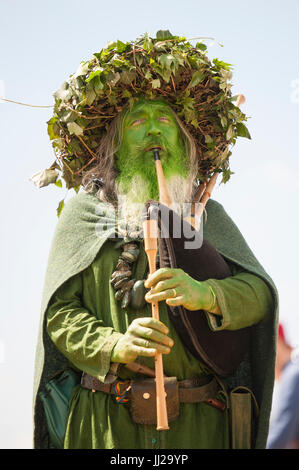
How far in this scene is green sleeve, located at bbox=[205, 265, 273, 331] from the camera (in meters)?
3.33

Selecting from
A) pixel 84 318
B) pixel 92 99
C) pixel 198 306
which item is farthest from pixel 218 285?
pixel 92 99

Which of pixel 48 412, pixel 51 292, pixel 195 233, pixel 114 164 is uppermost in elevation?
pixel 114 164

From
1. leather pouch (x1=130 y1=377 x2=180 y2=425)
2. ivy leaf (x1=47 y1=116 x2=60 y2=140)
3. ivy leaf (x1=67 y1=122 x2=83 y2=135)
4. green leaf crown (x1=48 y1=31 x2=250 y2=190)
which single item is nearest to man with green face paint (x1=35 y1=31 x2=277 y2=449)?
leather pouch (x1=130 y1=377 x2=180 y2=425)

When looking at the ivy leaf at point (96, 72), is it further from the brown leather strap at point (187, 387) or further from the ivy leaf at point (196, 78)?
the brown leather strap at point (187, 387)

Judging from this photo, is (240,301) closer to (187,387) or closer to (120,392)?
(187,387)

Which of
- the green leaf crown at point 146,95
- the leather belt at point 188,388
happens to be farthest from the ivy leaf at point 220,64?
the leather belt at point 188,388

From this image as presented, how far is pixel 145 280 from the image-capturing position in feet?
11.3

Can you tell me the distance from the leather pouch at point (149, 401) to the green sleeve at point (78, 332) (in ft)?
0.68

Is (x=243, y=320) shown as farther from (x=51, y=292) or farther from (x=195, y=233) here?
(x=51, y=292)
